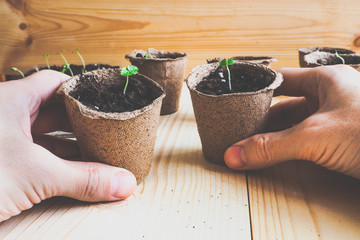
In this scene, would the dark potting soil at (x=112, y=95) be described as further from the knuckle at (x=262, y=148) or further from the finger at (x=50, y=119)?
the knuckle at (x=262, y=148)

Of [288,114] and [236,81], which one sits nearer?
[236,81]

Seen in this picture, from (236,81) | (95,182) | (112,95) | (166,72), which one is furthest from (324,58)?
(95,182)

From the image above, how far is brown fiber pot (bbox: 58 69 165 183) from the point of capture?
67cm

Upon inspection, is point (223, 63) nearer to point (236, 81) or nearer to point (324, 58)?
point (236, 81)

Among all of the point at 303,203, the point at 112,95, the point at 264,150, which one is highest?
the point at 112,95

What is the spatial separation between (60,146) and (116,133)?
0.95 ft

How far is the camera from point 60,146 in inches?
34.9

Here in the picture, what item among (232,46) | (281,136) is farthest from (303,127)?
(232,46)

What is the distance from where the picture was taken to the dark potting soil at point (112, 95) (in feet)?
2.49

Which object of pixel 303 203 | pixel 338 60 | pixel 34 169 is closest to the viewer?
pixel 34 169

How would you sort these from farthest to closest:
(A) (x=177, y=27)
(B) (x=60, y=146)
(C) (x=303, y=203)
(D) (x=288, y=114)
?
(A) (x=177, y=27) < (D) (x=288, y=114) < (B) (x=60, y=146) < (C) (x=303, y=203)

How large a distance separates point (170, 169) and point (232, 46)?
930mm

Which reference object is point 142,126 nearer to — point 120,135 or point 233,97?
point 120,135

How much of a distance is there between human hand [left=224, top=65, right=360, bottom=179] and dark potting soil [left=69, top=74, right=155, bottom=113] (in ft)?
0.88
